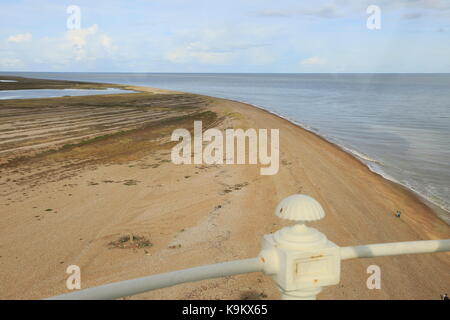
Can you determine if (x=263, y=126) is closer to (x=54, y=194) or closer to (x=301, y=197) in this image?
(x=54, y=194)

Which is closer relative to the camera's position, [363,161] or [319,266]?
[319,266]

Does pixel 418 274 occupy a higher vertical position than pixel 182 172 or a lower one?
lower

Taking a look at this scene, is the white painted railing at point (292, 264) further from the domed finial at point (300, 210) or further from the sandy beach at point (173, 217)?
the sandy beach at point (173, 217)

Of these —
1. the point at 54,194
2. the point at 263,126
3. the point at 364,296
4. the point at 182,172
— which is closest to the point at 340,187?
the point at 182,172

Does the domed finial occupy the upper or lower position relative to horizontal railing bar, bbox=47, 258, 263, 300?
upper

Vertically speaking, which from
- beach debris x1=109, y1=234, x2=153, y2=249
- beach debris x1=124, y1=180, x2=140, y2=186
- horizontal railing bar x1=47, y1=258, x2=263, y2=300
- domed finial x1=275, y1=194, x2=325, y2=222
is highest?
domed finial x1=275, y1=194, x2=325, y2=222

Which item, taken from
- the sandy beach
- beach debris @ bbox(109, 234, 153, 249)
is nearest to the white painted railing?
the sandy beach

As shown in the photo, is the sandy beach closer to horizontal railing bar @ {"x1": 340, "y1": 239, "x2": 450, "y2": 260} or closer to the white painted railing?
horizontal railing bar @ {"x1": 340, "y1": 239, "x2": 450, "y2": 260}
